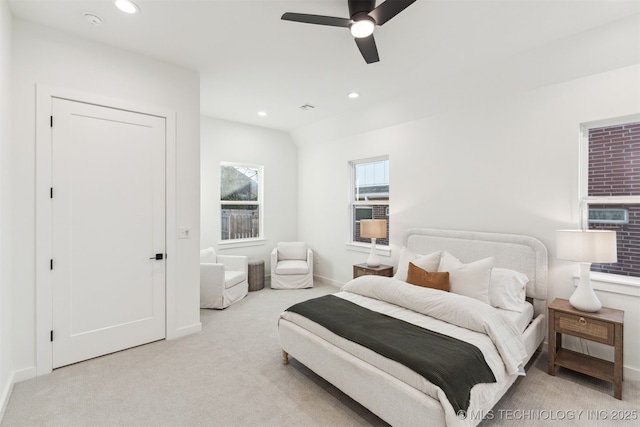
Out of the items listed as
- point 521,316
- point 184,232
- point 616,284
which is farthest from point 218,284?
point 616,284

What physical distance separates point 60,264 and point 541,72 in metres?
4.86

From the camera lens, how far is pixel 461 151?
3.71m

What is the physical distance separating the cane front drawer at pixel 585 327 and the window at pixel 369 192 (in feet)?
8.14

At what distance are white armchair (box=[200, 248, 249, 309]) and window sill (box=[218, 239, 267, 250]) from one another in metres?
0.55

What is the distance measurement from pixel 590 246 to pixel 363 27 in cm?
247

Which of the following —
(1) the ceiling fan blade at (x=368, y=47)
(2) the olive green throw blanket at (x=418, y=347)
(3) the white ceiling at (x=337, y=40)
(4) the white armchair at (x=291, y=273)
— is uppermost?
(3) the white ceiling at (x=337, y=40)

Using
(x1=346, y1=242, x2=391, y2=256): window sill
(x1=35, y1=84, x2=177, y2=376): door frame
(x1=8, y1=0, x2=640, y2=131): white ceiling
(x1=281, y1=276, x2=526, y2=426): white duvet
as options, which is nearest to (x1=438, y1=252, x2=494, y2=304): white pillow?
(x1=281, y1=276, x2=526, y2=426): white duvet

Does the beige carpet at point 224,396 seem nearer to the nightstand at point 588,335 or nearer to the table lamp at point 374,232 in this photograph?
the nightstand at point 588,335

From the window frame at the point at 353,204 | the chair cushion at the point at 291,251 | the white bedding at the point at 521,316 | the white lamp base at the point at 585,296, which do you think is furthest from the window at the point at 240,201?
the white lamp base at the point at 585,296

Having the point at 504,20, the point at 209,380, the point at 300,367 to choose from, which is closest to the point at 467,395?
the point at 300,367

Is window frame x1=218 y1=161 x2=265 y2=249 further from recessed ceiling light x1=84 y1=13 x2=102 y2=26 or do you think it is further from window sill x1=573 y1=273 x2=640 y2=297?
window sill x1=573 y1=273 x2=640 y2=297

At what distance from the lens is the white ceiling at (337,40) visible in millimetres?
2281

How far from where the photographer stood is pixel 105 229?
287cm

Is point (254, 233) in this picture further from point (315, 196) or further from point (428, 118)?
point (428, 118)
